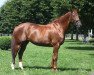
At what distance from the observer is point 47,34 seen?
15250 mm

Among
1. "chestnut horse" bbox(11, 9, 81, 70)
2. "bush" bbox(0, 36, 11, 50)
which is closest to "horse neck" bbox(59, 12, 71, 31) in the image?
"chestnut horse" bbox(11, 9, 81, 70)

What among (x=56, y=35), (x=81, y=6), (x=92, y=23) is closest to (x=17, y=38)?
(x=56, y=35)

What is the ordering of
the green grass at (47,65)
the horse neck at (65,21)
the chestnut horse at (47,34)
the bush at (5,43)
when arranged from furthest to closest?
the bush at (5,43)
the horse neck at (65,21)
the chestnut horse at (47,34)
the green grass at (47,65)

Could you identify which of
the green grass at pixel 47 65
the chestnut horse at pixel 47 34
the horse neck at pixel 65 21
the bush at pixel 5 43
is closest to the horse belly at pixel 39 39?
the chestnut horse at pixel 47 34

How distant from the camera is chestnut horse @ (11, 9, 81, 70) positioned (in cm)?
1512

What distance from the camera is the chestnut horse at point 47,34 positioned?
1512 centimetres

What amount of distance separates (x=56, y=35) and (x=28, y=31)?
1364 millimetres

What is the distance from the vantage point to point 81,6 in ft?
115

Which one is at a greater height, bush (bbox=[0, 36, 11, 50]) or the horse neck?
the horse neck

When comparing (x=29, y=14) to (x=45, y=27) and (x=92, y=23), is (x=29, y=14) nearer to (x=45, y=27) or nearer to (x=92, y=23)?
(x=92, y=23)

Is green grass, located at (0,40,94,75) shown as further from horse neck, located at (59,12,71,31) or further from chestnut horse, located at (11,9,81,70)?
horse neck, located at (59,12,71,31)

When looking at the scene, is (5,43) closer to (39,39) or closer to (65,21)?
(39,39)

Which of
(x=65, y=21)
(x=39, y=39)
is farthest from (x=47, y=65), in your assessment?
(x=65, y=21)

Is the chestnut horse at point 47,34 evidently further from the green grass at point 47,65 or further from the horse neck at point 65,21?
the green grass at point 47,65
